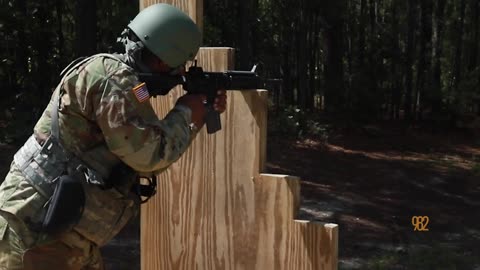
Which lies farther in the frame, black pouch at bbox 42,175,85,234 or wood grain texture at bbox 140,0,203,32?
wood grain texture at bbox 140,0,203,32

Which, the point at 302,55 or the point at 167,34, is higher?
the point at 167,34

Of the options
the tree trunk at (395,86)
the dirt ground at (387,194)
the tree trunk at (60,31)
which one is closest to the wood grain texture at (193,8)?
the dirt ground at (387,194)

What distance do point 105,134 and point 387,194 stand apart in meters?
7.08

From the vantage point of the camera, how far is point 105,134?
6.64 feet

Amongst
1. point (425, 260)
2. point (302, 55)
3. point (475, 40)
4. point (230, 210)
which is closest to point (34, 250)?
point (230, 210)

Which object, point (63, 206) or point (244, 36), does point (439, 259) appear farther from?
point (244, 36)

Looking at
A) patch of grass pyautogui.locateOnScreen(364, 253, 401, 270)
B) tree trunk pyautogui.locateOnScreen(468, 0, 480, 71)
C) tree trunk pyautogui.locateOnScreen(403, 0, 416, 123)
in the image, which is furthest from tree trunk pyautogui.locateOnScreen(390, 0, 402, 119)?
patch of grass pyautogui.locateOnScreen(364, 253, 401, 270)

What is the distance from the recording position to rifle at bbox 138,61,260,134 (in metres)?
2.20

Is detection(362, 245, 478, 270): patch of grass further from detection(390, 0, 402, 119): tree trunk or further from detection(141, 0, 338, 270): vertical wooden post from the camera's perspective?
detection(390, 0, 402, 119): tree trunk

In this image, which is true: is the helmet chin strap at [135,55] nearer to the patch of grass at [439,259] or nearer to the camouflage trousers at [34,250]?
the camouflage trousers at [34,250]

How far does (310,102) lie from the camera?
14.9m

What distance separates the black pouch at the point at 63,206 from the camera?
2.06 meters

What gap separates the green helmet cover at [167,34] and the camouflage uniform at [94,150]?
4.9 inches

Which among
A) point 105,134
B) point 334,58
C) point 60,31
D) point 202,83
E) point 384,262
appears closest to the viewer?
point 105,134
